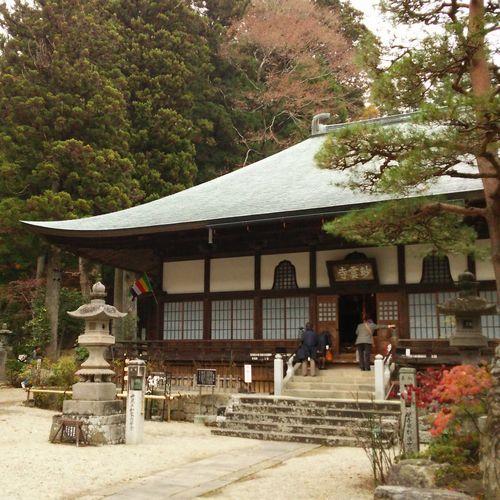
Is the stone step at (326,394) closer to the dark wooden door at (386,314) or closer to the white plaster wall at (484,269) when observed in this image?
the dark wooden door at (386,314)

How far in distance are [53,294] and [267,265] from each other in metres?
9.43

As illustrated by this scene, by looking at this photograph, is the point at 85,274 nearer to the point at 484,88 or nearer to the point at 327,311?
the point at 327,311

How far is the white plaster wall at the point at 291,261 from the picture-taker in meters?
16.1

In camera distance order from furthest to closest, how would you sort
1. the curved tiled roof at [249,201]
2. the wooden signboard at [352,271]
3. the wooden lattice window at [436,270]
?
the wooden signboard at [352,271], the wooden lattice window at [436,270], the curved tiled roof at [249,201]

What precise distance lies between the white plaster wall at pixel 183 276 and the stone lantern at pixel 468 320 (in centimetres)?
875

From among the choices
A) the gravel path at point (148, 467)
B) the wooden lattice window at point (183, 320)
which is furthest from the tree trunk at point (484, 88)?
the wooden lattice window at point (183, 320)

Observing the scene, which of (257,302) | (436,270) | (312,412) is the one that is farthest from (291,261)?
(312,412)

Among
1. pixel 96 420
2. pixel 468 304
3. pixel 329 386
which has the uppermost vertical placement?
pixel 468 304

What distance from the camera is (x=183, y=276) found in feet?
57.9

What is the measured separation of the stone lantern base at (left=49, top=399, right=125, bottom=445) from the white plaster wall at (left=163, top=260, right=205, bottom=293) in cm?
695

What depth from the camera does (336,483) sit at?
736 centimetres

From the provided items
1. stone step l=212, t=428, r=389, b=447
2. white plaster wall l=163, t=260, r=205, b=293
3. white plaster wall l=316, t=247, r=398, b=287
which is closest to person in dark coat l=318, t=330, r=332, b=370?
white plaster wall l=316, t=247, r=398, b=287

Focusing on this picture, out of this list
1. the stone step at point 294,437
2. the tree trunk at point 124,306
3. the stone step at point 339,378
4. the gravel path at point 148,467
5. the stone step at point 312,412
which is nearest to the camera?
the gravel path at point 148,467

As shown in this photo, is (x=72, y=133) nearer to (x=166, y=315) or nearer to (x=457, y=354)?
(x=166, y=315)
